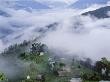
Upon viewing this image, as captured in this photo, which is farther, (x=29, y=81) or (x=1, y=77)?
(x=29, y=81)

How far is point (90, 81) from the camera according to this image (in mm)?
198875

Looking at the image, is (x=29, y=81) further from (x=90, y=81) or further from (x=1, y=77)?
(x=1, y=77)

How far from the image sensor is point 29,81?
19938cm

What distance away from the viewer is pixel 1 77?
225 feet

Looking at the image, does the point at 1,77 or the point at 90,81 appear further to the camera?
the point at 90,81

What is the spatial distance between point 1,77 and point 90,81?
133026 mm

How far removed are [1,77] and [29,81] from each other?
131 m

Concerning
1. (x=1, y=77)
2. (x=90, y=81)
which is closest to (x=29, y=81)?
(x=90, y=81)

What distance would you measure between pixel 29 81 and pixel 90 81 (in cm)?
2718
